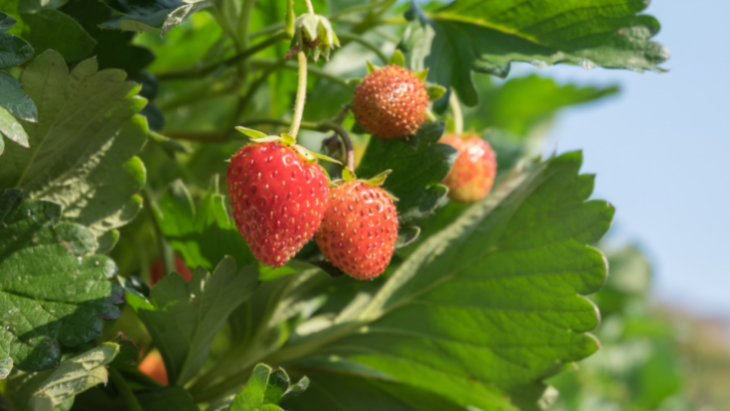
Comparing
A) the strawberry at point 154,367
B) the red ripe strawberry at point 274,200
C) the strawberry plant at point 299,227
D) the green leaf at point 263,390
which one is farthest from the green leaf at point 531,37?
the strawberry at point 154,367

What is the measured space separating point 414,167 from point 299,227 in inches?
5.2

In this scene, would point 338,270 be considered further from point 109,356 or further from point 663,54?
point 663,54

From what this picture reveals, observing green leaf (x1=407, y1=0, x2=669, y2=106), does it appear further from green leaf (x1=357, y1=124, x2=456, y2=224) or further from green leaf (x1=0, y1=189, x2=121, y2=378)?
green leaf (x1=0, y1=189, x2=121, y2=378)

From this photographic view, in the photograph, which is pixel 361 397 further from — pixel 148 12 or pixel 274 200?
pixel 148 12

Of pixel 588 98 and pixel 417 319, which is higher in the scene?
pixel 588 98

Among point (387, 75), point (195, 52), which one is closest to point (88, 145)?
point (387, 75)

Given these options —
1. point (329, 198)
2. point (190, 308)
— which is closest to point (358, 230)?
point (329, 198)

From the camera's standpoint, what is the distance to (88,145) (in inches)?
18.1

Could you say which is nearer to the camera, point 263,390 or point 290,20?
point 263,390

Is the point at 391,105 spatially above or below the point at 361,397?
above

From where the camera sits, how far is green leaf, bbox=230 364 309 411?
Answer: 375 mm

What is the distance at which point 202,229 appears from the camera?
514 mm

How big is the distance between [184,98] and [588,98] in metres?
0.74

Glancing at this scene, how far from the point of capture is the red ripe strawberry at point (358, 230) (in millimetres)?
454
